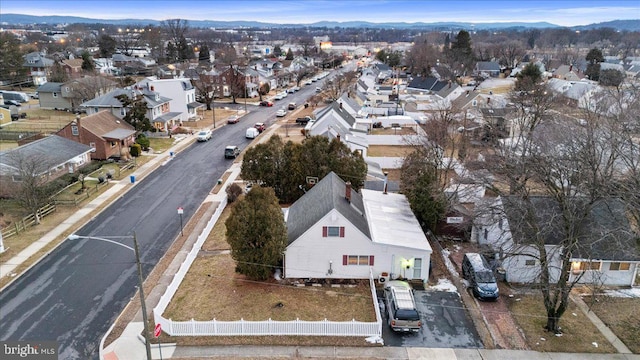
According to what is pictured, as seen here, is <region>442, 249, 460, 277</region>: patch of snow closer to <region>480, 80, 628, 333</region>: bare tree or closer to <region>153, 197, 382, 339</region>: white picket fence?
<region>480, 80, 628, 333</region>: bare tree

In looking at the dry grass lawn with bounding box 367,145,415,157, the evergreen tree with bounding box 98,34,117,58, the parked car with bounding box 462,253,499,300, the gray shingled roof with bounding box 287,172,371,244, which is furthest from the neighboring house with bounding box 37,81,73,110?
the parked car with bounding box 462,253,499,300

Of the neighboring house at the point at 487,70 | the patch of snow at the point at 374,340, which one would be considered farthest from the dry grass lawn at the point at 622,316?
the neighboring house at the point at 487,70

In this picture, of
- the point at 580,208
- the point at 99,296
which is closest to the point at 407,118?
the point at 580,208

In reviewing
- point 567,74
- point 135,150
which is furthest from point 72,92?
point 567,74

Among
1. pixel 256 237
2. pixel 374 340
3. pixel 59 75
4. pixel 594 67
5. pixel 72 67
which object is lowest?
pixel 374 340

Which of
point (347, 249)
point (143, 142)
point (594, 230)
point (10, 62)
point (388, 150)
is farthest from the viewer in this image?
point (10, 62)

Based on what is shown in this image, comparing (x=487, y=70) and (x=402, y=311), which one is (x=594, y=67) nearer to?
(x=487, y=70)

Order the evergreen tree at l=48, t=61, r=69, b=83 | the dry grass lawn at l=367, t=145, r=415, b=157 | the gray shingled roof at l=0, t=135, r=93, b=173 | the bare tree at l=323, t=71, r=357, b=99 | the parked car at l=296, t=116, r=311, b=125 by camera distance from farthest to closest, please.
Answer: the bare tree at l=323, t=71, r=357, b=99, the evergreen tree at l=48, t=61, r=69, b=83, the parked car at l=296, t=116, r=311, b=125, the dry grass lawn at l=367, t=145, r=415, b=157, the gray shingled roof at l=0, t=135, r=93, b=173

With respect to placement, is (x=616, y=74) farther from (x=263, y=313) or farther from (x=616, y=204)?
(x=263, y=313)
